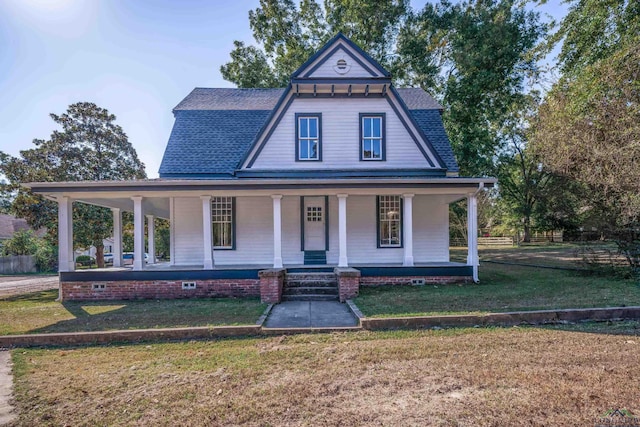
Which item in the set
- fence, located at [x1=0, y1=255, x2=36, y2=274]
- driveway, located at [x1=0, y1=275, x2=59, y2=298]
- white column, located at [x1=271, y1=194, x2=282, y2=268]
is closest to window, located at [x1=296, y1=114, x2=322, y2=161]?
white column, located at [x1=271, y1=194, x2=282, y2=268]

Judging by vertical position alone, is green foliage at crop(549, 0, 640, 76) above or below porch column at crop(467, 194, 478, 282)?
above

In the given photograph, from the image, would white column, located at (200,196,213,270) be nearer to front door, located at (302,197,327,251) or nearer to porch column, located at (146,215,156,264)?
front door, located at (302,197,327,251)

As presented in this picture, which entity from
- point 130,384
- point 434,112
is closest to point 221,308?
point 130,384

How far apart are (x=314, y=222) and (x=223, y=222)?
3363mm

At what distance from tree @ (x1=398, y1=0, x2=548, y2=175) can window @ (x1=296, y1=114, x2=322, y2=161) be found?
1054 cm

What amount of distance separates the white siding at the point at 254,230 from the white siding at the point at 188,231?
47.0 inches

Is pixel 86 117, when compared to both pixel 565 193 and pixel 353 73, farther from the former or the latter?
pixel 565 193

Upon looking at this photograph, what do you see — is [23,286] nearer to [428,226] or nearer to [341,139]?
[341,139]

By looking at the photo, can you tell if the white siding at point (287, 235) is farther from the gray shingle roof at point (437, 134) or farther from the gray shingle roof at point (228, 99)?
the gray shingle roof at point (228, 99)

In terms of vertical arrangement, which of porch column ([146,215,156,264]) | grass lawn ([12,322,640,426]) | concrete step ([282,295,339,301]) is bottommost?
concrete step ([282,295,339,301])

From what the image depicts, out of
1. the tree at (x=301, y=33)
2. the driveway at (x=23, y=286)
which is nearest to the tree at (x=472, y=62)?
the tree at (x=301, y=33)

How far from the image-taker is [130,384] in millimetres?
4406

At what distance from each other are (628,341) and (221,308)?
7.88m

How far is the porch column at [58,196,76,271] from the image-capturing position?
10.7 meters
